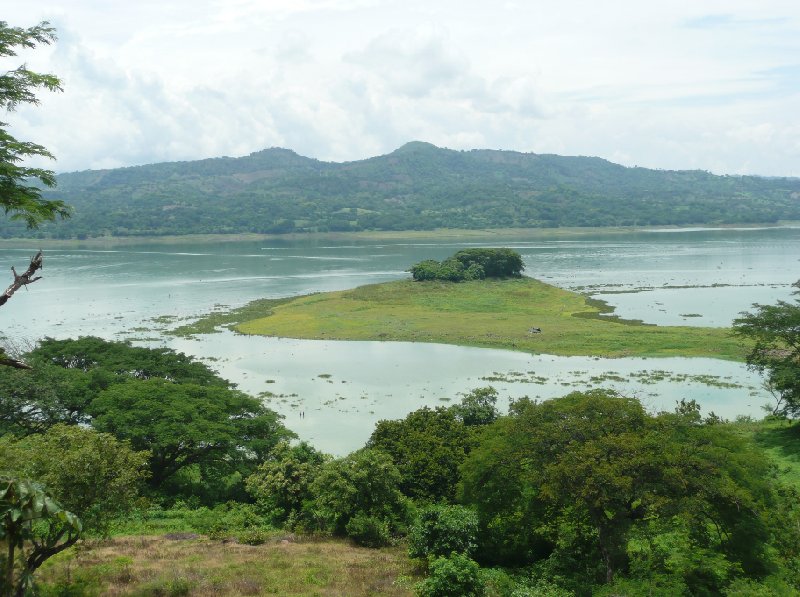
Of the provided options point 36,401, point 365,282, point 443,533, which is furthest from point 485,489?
point 365,282

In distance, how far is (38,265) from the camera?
10.6 m

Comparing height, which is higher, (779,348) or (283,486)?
(779,348)

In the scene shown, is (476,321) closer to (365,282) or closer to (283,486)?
(365,282)

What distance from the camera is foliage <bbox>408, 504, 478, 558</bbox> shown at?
18.4m

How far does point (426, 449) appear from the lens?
26.3 meters

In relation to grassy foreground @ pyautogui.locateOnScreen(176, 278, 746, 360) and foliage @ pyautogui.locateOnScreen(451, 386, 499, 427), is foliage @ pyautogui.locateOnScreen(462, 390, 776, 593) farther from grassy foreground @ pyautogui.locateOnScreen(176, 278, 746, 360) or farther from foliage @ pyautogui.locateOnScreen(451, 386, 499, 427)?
grassy foreground @ pyautogui.locateOnScreen(176, 278, 746, 360)

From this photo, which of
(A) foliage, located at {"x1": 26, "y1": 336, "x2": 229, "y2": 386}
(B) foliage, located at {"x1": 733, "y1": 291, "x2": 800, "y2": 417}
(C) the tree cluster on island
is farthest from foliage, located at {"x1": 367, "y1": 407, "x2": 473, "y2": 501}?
(C) the tree cluster on island

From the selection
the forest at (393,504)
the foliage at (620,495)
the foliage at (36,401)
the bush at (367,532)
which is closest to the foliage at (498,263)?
the forest at (393,504)

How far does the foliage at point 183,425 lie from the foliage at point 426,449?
5.86 metres

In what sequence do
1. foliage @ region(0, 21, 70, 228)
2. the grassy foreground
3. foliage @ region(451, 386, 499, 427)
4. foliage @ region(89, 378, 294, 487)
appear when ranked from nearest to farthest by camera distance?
1. foliage @ region(0, 21, 70, 228)
2. foliage @ region(89, 378, 294, 487)
3. foliage @ region(451, 386, 499, 427)
4. the grassy foreground

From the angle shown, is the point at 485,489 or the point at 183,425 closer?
the point at 485,489

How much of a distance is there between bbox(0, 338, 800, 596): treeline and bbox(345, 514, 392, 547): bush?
6cm

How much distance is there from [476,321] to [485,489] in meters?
48.0

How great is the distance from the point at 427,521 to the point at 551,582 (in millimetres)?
3790
